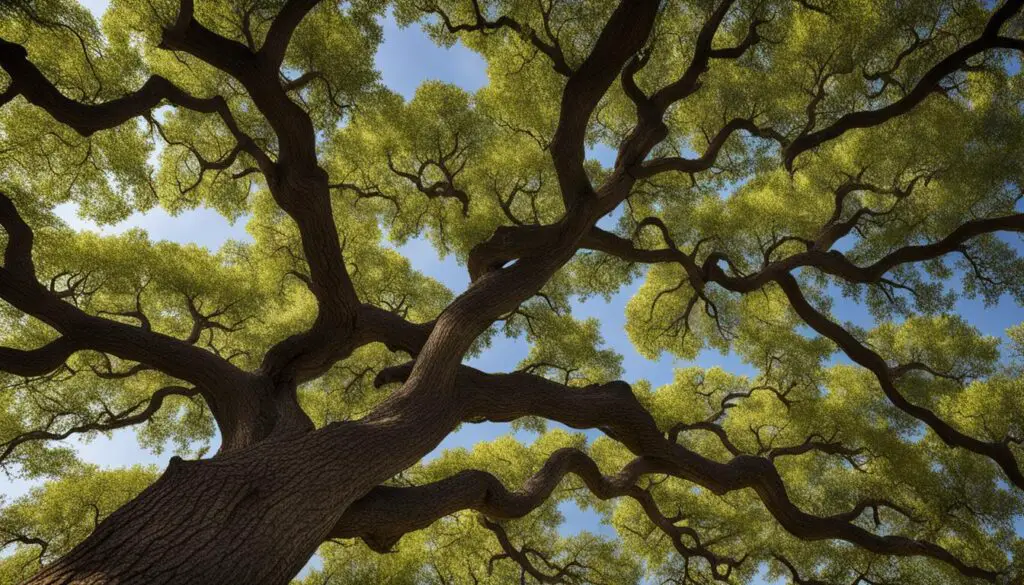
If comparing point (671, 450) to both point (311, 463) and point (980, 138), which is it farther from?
point (980, 138)

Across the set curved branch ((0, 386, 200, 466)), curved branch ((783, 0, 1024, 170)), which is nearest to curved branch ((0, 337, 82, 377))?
curved branch ((0, 386, 200, 466))

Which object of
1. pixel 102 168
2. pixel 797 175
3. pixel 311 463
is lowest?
pixel 311 463

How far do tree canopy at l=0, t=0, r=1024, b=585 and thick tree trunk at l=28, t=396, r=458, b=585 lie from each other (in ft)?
1.61

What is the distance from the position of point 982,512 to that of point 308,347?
11137 mm

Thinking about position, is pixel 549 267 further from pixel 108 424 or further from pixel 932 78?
pixel 108 424

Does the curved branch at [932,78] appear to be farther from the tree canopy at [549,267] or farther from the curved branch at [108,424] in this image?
the curved branch at [108,424]

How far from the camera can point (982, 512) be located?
368 inches

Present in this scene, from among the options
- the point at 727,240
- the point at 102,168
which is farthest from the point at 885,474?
the point at 102,168

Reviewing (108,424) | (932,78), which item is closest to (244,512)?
(108,424)

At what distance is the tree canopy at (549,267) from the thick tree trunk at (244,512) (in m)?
0.49

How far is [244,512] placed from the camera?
11.2 ft

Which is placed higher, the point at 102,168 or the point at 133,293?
the point at 102,168

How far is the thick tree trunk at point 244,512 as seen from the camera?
2885mm

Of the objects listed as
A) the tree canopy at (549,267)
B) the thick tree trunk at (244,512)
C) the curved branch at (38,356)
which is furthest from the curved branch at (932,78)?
the curved branch at (38,356)
